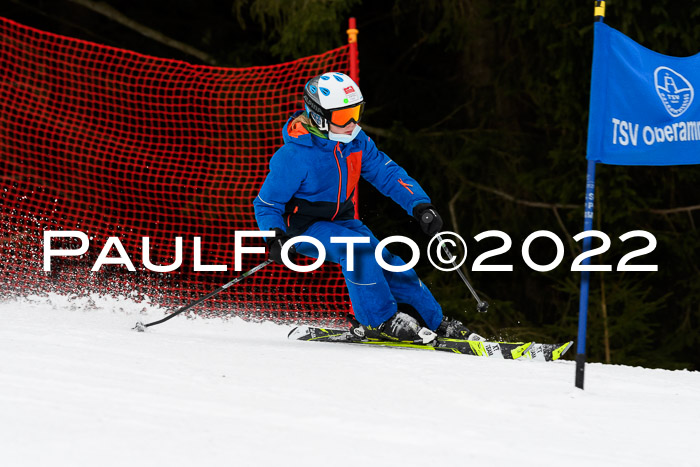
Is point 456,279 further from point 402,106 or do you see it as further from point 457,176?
point 402,106

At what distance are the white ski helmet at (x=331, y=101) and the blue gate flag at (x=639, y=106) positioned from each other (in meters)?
1.37

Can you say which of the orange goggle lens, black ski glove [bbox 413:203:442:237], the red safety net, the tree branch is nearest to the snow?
black ski glove [bbox 413:203:442:237]

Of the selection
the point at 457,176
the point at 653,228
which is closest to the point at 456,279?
the point at 457,176

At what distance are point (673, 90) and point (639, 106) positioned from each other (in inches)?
9.2

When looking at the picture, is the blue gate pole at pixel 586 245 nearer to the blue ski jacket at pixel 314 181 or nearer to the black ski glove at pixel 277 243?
the blue ski jacket at pixel 314 181

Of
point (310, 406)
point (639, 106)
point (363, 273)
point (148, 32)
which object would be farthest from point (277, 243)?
point (148, 32)

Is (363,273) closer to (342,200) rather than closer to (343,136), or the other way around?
(342,200)

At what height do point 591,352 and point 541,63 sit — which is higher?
point 541,63

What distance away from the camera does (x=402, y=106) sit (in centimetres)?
1027

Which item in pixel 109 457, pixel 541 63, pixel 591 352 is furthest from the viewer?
pixel 541 63

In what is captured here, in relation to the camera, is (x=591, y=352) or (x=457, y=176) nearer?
(x=591, y=352)

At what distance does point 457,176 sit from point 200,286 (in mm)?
2833

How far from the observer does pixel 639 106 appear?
4.18 m

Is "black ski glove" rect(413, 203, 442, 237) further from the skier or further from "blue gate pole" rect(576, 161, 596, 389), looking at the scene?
"blue gate pole" rect(576, 161, 596, 389)
